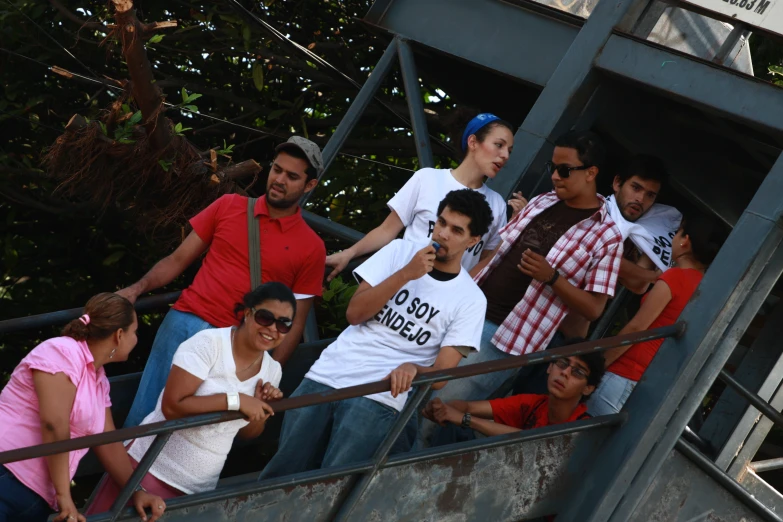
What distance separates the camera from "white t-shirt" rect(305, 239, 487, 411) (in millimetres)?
4801

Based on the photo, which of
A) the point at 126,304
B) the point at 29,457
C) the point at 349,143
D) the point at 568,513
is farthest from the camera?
the point at 349,143

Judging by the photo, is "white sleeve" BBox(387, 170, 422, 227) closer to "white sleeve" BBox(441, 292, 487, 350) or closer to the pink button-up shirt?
"white sleeve" BBox(441, 292, 487, 350)

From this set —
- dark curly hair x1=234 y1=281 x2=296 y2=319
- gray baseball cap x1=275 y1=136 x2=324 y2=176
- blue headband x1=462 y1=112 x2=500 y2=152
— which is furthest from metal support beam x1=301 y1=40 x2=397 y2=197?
dark curly hair x1=234 y1=281 x2=296 y2=319

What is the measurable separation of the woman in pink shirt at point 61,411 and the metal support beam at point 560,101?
2.62 meters

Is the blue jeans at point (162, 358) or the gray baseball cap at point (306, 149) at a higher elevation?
the gray baseball cap at point (306, 149)

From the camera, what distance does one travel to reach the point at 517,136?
646 centimetres

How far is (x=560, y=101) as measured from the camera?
6383 mm

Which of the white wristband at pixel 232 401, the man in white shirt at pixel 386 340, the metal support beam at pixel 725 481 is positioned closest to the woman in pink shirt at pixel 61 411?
the white wristband at pixel 232 401

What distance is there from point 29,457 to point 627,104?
4.09 m

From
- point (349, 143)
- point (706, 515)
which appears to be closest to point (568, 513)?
point (706, 515)

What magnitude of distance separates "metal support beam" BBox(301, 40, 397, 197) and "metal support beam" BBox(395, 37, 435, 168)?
0.09 meters

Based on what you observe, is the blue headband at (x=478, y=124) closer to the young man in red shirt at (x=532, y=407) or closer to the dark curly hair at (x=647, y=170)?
the dark curly hair at (x=647, y=170)

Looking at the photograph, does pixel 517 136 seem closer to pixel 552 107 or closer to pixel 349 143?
pixel 552 107

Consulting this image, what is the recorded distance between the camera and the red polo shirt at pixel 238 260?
5.25m
